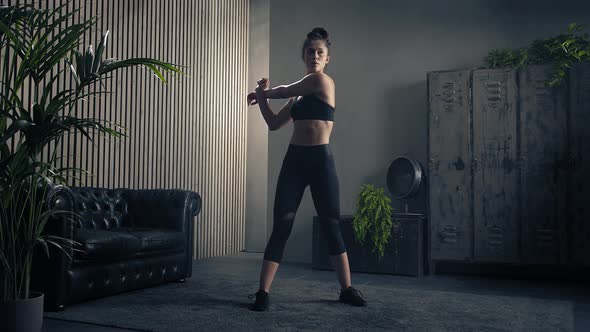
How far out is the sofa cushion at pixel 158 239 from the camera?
13.1 feet

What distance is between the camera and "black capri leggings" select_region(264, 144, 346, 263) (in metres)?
3.54

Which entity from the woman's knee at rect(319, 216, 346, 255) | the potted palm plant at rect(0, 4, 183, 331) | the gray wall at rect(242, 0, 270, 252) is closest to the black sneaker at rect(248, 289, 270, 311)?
the woman's knee at rect(319, 216, 346, 255)

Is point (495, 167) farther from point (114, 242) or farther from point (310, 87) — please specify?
point (114, 242)

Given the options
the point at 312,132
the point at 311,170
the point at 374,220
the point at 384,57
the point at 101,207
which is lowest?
the point at 374,220

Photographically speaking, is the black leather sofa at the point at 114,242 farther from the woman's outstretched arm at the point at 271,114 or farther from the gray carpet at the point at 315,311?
the woman's outstretched arm at the point at 271,114

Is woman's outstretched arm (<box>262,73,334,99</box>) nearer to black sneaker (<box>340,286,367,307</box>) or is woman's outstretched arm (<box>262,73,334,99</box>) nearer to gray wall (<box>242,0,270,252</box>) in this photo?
black sneaker (<box>340,286,367,307</box>)

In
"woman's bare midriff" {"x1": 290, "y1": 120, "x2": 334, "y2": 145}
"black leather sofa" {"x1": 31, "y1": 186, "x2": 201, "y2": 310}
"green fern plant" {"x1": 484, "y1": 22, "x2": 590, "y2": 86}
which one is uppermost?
"green fern plant" {"x1": 484, "y1": 22, "x2": 590, "y2": 86}

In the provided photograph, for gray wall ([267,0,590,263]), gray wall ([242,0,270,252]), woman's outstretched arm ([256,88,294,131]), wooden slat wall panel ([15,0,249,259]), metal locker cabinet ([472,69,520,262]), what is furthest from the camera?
gray wall ([242,0,270,252])

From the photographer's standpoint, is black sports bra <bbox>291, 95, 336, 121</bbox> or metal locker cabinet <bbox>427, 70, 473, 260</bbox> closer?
black sports bra <bbox>291, 95, 336, 121</bbox>

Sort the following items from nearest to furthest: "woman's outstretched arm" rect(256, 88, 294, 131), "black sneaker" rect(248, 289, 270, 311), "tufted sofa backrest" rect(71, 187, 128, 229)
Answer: "black sneaker" rect(248, 289, 270, 311) → "woman's outstretched arm" rect(256, 88, 294, 131) → "tufted sofa backrest" rect(71, 187, 128, 229)

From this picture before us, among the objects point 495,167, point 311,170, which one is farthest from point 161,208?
point 495,167

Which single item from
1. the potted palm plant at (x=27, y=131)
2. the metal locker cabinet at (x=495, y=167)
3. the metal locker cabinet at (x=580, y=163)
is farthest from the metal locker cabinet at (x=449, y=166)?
the potted palm plant at (x=27, y=131)

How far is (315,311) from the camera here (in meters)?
3.47

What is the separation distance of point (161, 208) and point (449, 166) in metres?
2.64
